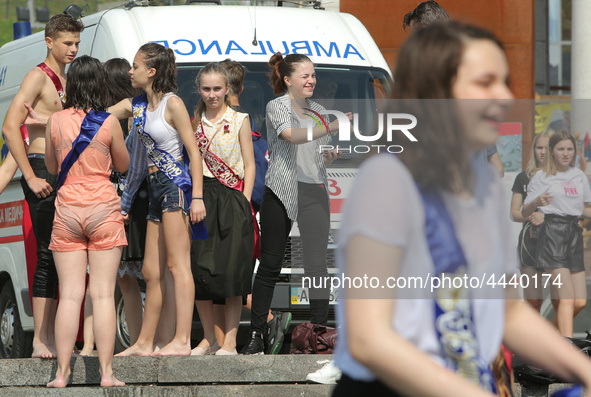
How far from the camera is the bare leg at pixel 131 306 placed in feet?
23.2

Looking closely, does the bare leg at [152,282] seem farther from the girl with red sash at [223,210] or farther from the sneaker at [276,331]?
the sneaker at [276,331]

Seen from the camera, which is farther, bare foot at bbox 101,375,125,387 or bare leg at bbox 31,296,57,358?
bare leg at bbox 31,296,57,358

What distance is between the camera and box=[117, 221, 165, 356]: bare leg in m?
6.51

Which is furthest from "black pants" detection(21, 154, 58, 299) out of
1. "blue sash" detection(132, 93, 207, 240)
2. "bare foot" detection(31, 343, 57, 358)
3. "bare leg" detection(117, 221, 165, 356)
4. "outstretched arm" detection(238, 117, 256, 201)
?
"outstretched arm" detection(238, 117, 256, 201)

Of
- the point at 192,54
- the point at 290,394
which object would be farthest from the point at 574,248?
the point at 192,54

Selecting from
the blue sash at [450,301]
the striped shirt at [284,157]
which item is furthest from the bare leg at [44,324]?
the blue sash at [450,301]

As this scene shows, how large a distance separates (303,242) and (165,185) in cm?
97

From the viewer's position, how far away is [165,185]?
21.1 ft

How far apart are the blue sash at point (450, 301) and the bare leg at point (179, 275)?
4.35 metres

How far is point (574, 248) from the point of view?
24.9 feet

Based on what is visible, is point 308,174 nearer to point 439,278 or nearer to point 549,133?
point 549,133

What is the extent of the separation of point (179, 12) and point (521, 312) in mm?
6824

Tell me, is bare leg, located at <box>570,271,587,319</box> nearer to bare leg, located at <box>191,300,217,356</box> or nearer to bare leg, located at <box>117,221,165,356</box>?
bare leg, located at <box>191,300,217,356</box>

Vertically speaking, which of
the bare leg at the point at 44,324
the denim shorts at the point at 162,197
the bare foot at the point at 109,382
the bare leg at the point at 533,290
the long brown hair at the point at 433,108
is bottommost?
the bare leg at the point at 533,290
